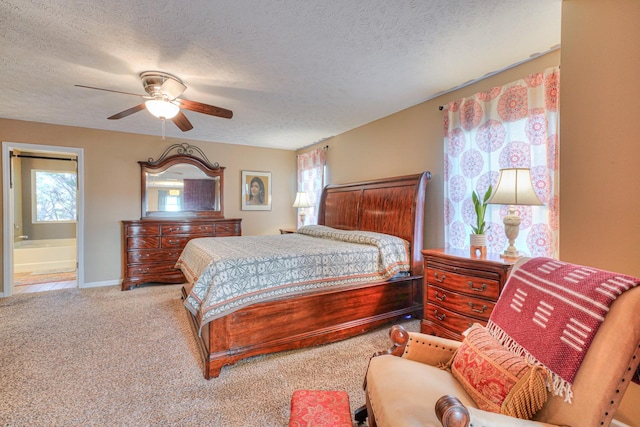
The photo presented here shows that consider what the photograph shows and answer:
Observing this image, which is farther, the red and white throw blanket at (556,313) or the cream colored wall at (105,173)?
the cream colored wall at (105,173)

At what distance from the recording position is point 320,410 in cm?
144

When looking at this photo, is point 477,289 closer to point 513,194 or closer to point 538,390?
point 513,194

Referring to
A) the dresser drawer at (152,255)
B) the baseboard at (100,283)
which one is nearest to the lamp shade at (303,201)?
the dresser drawer at (152,255)

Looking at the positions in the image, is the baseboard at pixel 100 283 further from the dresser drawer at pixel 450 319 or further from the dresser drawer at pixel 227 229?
the dresser drawer at pixel 450 319

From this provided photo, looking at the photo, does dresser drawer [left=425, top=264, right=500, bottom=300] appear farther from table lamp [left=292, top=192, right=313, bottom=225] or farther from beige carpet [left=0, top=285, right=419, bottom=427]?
table lamp [left=292, top=192, right=313, bottom=225]

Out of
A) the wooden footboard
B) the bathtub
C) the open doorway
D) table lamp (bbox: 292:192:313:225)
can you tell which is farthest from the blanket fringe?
the bathtub

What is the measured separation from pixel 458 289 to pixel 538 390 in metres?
1.44

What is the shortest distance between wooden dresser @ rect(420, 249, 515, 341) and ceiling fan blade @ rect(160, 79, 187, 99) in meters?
2.75

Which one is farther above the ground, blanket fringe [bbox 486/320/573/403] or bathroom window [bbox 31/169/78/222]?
bathroom window [bbox 31/169/78/222]

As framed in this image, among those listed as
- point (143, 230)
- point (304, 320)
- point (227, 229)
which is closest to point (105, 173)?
point (143, 230)

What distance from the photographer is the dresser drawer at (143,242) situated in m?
4.44

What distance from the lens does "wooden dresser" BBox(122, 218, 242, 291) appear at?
4.42 meters

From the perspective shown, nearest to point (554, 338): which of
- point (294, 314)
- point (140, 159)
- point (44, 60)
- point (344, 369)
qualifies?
point (344, 369)

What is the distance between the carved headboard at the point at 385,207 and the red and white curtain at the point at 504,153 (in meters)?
0.30
